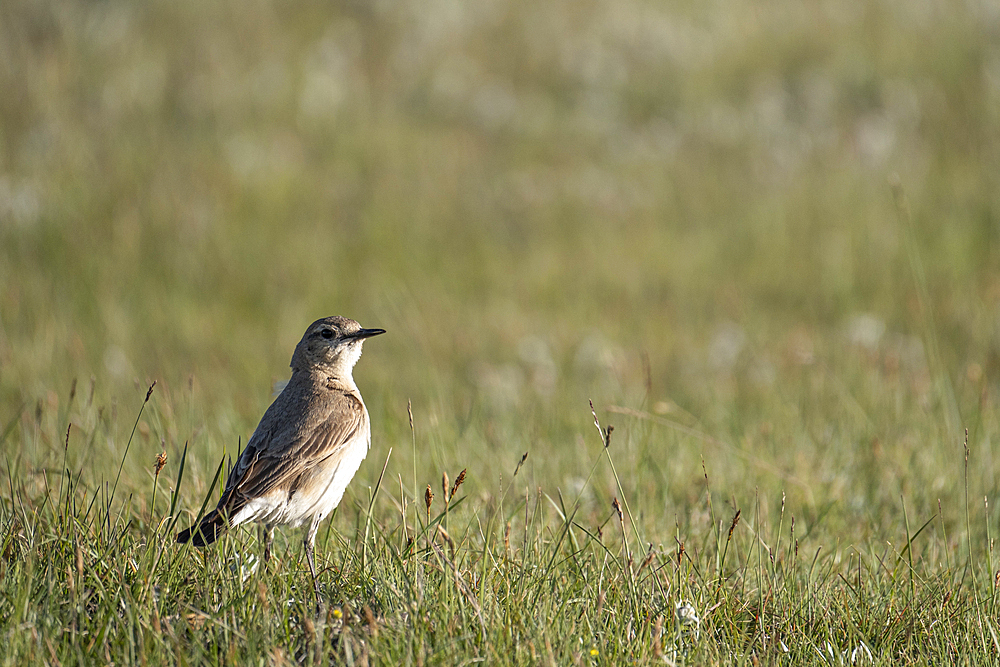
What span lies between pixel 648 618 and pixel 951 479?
8.73 ft

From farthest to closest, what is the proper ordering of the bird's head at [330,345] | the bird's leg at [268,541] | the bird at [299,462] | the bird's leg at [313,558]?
the bird's head at [330,345] → the bird at [299,462] → the bird's leg at [268,541] → the bird's leg at [313,558]

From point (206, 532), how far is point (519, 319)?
18.2ft

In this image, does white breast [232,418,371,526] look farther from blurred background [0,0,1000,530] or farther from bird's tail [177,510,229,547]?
blurred background [0,0,1000,530]

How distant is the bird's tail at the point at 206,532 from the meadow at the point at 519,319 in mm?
56

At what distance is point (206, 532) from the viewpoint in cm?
304

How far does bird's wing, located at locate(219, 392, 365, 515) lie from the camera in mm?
3316

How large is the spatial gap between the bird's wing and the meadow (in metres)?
0.24

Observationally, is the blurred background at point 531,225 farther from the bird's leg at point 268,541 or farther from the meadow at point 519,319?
the bird's leg at point 268,541

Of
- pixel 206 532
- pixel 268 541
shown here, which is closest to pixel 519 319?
pixel 268 541

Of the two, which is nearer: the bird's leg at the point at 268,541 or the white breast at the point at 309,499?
the bird's leg at the point at 268,541

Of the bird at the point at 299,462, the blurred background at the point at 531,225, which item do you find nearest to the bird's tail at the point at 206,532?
the bird at the point at 299,462

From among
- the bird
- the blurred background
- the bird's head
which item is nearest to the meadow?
the blurred background

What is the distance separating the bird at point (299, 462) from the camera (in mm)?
3283

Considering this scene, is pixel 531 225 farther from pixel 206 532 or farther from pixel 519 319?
pixel 206 532
